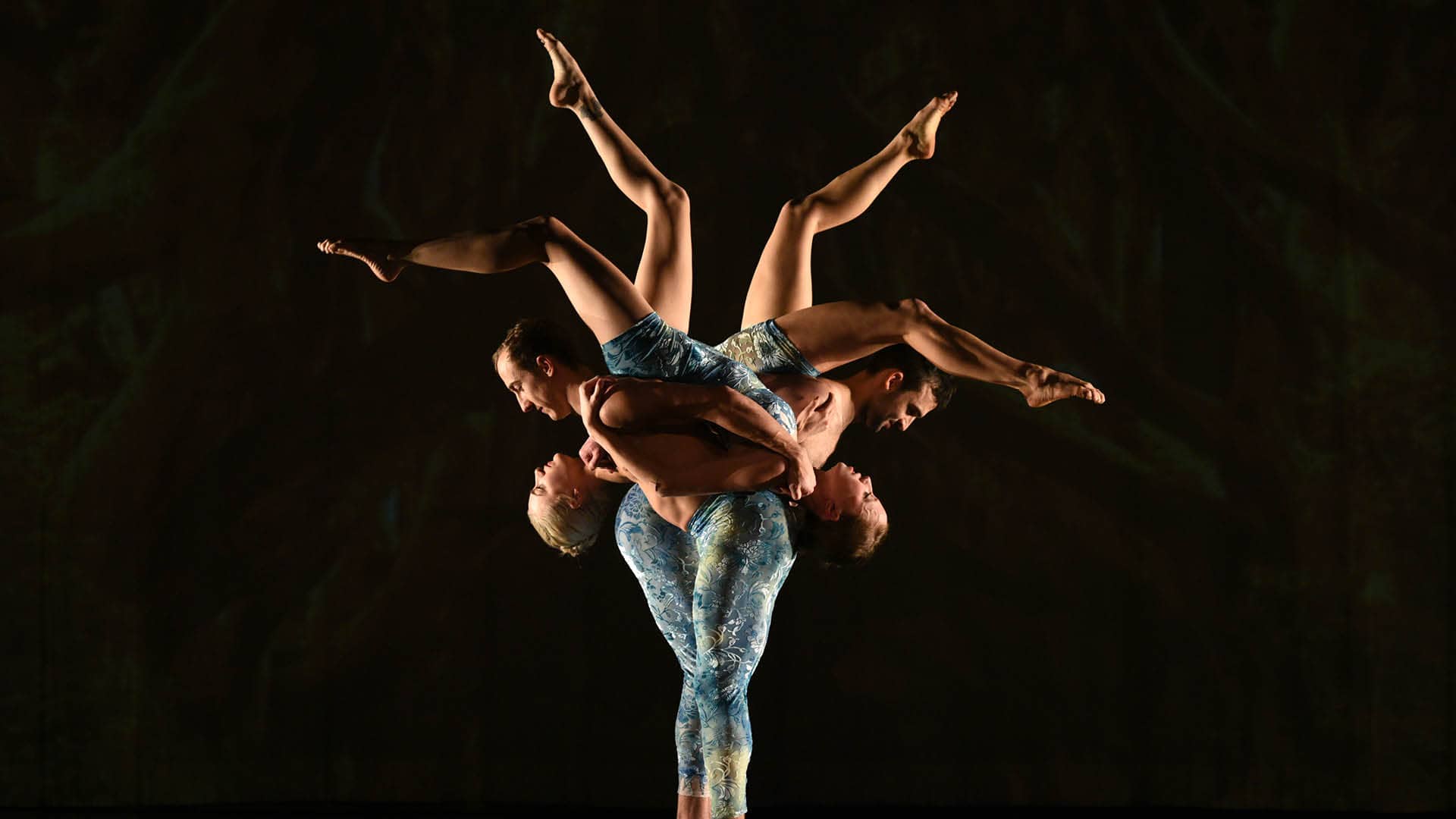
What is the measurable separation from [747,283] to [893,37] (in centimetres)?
97

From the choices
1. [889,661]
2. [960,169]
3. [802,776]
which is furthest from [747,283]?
[802,776]

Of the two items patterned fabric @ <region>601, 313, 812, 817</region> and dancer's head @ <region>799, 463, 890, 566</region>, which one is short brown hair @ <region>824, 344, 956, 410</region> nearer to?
dancer's head @ <region>799, 463, 890, 566</region>

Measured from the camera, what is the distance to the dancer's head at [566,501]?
3.36 meters

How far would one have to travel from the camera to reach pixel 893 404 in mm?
3525

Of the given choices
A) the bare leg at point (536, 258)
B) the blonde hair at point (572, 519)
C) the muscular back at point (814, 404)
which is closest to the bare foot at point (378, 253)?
the bare leg at point (536, 258)

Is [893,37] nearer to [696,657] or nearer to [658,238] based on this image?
[658,238]

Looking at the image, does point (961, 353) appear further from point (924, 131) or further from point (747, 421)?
point (924, 131)

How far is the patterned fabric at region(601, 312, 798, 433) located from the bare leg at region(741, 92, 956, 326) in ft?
1.68

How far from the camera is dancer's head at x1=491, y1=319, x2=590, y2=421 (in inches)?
121

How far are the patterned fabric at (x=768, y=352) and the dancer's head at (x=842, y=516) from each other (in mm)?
259

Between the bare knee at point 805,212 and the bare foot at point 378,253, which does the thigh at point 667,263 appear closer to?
the bare knee at point 805,212

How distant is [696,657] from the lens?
3.31m

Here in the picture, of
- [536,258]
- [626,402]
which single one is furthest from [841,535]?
[536,258]

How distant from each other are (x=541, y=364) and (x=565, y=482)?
39 cm
